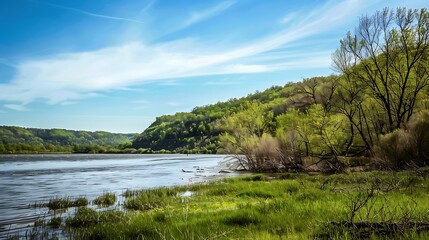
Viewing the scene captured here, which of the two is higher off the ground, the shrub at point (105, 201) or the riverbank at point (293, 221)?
the riverbank at point (293, 221)

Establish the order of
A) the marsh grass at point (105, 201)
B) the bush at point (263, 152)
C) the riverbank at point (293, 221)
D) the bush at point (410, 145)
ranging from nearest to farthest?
the riverbank at point (293, 221), the marsh grass at point (105, 201), the bush at point (410, 145), the bush at point (263, 152)

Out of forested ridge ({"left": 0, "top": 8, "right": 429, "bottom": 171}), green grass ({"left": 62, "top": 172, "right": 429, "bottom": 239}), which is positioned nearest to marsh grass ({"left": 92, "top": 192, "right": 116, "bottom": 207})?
green grass ({"left": 62, "top": 172, "right": 429, "bottom": 239})

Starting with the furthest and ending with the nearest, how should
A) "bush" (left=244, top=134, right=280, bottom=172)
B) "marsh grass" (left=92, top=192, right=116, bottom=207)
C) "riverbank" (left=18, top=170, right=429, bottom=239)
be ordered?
"bush" (left=244, top=134, right=280, bottom=172), "marsh grass" (left=92, top=192, right=116, bottom=207), "riverbank" (left=18, top=170, right=429, bottom=239)

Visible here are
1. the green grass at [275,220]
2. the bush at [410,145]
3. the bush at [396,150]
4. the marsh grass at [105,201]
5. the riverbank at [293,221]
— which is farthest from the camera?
the bush at [396,150]

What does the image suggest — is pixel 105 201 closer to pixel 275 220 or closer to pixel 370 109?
pixel 275 220

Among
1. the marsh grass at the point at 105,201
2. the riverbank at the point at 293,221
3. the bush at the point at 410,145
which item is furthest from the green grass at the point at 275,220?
the bush at the point at 410,145

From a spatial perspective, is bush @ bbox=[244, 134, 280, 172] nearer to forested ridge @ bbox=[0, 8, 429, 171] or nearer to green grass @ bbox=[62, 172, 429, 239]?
forested ridge @ bbox=[0, 8, 429, 171]

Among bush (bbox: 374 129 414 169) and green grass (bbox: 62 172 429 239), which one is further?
bush (bbox: 374 129 414 169)

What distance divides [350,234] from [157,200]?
14957 mm

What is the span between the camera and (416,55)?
3684 cm

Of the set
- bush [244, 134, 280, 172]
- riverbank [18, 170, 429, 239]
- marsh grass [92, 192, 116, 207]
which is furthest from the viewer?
bush [244, 134, 280, 172]

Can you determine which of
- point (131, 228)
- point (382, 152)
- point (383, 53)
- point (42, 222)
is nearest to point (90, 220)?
point (42, 222)

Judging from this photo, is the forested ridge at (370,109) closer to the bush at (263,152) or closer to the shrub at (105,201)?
the bush at (263,152)

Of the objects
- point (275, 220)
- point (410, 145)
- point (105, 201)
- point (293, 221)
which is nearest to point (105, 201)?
point (105, 201)
